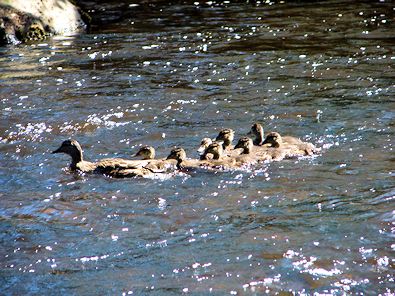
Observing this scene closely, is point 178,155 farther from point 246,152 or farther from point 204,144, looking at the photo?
point 246,152

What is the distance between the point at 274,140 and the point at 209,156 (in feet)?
3.22

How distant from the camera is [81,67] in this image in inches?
586

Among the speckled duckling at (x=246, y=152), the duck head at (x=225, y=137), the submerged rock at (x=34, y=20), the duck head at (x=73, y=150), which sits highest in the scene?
the submerged rock at (x=34, y=20)

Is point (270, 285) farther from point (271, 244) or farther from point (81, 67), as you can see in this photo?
point (81, 67)

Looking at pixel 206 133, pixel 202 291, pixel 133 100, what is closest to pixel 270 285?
pixel 202 291

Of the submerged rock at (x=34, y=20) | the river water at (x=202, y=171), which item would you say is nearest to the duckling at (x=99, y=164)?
the river water at (x=202, y=171)

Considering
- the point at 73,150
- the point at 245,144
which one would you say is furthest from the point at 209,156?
the point at 73,150

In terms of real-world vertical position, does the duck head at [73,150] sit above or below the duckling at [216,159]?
above

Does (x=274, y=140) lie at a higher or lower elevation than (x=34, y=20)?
lower

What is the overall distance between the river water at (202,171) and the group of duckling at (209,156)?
14 centimetres

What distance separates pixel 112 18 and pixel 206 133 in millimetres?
11102

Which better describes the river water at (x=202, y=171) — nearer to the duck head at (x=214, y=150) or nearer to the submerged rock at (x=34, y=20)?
the duck head at (x=214, y=150)

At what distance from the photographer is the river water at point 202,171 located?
20.9ft

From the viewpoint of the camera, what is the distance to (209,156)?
9195 mm
